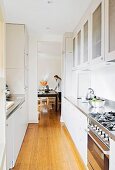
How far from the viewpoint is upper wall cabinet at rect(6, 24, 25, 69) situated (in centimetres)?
393

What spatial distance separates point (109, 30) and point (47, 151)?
7.14 ft

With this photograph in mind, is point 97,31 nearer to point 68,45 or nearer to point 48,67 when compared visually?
point 68,45

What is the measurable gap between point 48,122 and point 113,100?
291 cm

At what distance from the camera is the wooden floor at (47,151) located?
8.48 ft

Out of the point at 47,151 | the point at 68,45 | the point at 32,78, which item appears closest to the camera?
the point at 47,151

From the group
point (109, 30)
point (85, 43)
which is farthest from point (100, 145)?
point (85, 43)

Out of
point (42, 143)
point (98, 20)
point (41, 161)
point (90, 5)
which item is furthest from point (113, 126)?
point (42, 143)

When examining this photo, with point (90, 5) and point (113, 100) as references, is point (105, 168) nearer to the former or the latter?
point (113, 100)

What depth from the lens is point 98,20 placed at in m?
2.32

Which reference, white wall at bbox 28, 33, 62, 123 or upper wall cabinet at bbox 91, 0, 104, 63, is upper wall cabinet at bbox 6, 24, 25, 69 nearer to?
white wall at bbox 28, 33, 62, 123

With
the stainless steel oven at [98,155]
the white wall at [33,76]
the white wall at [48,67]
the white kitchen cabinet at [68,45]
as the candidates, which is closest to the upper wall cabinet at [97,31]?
the stainless steel oven at [98,155]

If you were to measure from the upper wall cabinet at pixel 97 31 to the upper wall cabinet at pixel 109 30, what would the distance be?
0.12 meters

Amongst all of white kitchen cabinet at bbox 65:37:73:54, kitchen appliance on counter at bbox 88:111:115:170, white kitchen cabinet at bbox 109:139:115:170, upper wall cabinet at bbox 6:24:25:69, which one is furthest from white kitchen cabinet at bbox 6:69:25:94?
white kitchen cabinet at bbox 109:139:115:170

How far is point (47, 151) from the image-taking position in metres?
3.12
